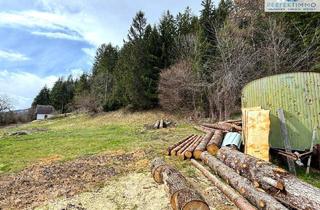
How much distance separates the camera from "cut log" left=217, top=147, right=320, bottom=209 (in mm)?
4932

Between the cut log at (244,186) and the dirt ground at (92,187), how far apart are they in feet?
1.28

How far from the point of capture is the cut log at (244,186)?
5.27 m

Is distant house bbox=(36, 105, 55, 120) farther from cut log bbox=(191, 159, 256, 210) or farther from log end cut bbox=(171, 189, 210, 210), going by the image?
log end cut bbox=(171, 189, 210, 210)

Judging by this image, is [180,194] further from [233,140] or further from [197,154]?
[233,140]

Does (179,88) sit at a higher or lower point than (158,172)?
higher

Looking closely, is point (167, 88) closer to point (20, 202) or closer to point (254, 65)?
point (254, 65)

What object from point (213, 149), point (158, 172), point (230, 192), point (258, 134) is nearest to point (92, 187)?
point (158, 172)

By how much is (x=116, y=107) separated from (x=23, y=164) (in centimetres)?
2424

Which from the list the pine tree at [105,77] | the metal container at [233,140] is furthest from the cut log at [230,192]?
the pine tree at [105,77]

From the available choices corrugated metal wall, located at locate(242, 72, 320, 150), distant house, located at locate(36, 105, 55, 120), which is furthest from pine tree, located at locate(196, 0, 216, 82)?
distant house, located at locate(36, 105, 55, 120)

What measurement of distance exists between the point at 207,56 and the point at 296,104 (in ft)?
57.1

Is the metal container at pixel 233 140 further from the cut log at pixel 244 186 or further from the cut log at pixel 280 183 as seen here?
the cut log at pixel 280 183

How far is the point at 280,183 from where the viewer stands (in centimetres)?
564

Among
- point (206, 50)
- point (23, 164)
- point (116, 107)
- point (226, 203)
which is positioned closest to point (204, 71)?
point (206, 50)
